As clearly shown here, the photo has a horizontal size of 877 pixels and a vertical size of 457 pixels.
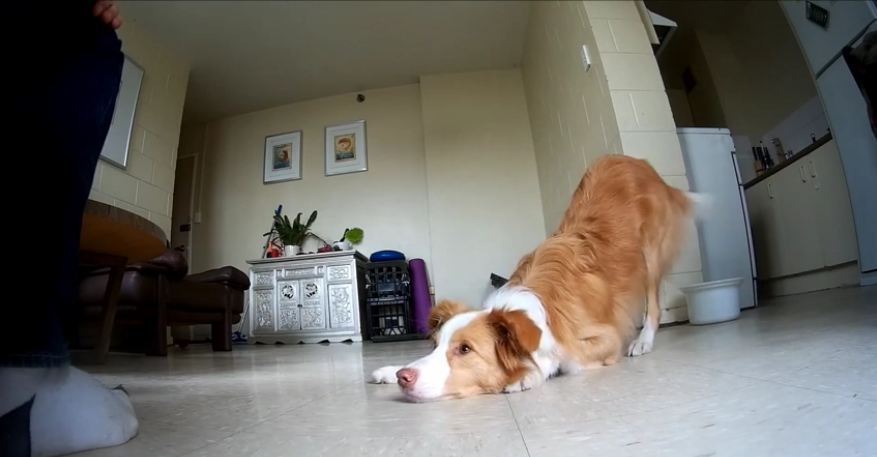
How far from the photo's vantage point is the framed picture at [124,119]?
3021mm

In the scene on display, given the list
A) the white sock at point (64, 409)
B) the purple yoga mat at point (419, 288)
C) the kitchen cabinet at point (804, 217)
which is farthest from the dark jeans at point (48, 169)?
the kitchen cabinet at point (804, 217)

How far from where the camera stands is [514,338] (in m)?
0.94

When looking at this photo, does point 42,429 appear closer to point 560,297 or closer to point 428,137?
point 560,297

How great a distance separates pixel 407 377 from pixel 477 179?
3.99 meters

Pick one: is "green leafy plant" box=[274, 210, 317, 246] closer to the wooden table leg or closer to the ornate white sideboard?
the ornate white sideboard

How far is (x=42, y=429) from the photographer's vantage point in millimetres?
574

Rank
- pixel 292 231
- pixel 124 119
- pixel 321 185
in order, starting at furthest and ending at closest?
1. pixel 321 185
2. pixel 292 231
3. pixel 124 119

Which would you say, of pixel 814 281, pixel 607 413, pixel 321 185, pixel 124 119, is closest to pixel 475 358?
pixel 607 413

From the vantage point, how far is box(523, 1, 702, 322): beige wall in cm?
220

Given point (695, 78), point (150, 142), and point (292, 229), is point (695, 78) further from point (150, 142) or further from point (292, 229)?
point (150, 142)

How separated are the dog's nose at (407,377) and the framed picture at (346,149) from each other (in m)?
4.34

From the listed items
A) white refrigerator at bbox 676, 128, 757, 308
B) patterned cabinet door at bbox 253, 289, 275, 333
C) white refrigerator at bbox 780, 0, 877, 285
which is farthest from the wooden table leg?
white refrigerator at bbox 780, 0, 877, 285

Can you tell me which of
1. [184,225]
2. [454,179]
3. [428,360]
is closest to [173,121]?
[184,225]

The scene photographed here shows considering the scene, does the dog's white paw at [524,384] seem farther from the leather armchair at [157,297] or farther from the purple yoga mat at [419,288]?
the purple yoga mat at [419,288]
